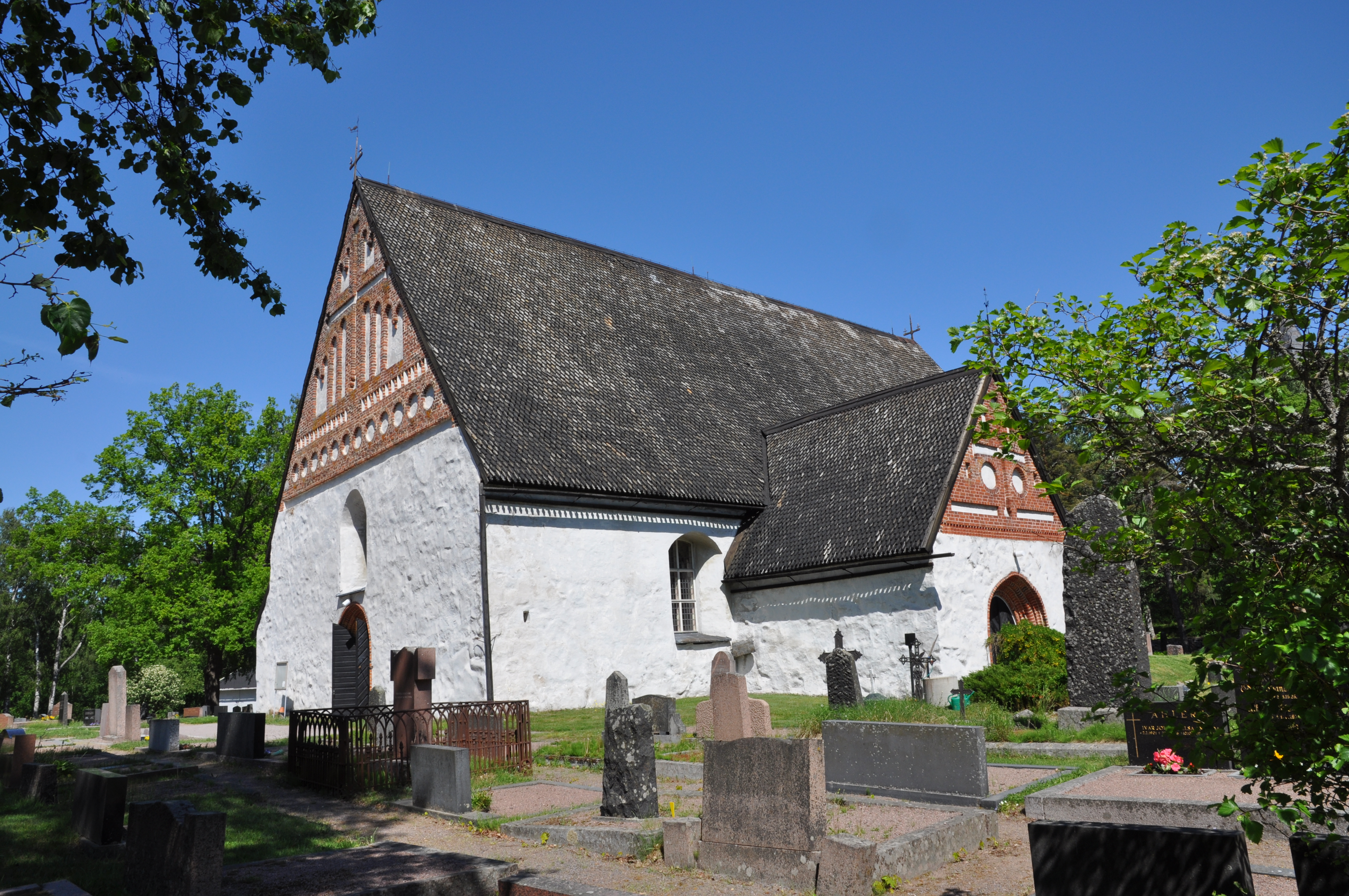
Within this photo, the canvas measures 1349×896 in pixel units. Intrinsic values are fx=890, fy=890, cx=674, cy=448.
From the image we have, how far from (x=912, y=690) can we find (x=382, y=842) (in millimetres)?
10779

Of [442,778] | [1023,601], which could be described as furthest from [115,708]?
[1023,601]

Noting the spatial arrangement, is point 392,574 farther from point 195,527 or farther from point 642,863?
point 195,527

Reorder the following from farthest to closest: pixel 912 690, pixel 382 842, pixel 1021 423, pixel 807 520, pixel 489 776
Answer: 1. pixel 807 520
2. pixel 912 690
3. pixel 489 776
4. pixel 382 842
5. pixel 1021 423

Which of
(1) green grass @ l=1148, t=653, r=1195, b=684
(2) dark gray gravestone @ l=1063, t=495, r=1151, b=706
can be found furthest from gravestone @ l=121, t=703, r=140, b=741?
(1) green grass @ l=1148, t=653, r=1195, b=684

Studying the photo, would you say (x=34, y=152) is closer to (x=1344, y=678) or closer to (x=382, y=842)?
(x=382, y=842)

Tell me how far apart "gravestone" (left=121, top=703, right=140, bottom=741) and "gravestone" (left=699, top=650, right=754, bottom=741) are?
582 inches

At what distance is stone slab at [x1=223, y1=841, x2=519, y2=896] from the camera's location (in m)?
5.52

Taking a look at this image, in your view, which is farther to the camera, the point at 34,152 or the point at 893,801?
the point at 893,801

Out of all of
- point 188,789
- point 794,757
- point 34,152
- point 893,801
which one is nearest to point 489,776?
point 188,789

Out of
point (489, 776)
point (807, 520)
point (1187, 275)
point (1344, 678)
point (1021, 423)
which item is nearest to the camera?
point (1344, 678)

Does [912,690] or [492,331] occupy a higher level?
[492,331]

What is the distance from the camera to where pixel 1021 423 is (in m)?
3.90

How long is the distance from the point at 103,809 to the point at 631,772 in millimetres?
4336

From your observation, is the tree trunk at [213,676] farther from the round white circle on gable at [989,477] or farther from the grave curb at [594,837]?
the grave curb at [594,837]
